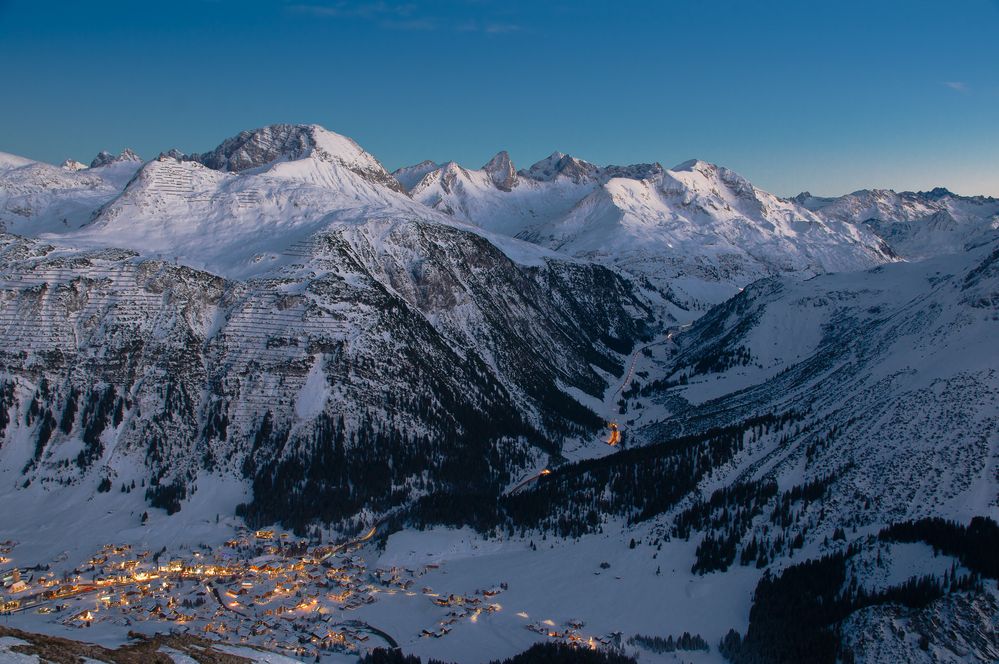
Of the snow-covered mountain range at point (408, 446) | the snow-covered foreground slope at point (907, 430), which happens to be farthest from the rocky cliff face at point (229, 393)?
the snow-covered foreground slope at point (907, 430)

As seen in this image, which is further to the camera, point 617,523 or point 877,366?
point 877,366

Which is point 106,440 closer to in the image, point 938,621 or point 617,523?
point 617,523

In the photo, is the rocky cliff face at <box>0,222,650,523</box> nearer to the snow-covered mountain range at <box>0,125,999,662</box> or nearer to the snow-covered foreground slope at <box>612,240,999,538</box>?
the snow-covered mountain range at <box>0,125,999,662</box>

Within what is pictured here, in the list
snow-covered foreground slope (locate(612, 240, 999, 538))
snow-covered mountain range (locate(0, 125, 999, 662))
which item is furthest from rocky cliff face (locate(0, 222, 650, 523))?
snow-covered foreground slope (locate(612, 240, 999, 538))

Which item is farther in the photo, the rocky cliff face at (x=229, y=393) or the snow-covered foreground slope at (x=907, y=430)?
the rocky cliff face at (x=229, y=393)

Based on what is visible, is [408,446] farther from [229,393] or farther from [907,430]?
[907,430]

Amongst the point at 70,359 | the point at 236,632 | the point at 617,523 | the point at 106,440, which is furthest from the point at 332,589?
the point at 70,359

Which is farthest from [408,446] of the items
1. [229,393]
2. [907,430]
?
[907,430]

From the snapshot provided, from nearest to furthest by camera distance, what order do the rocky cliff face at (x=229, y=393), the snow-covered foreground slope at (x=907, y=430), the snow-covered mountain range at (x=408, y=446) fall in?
the snow-covered foreground slope at (x=907, y=430) < the snow-covered mountain range at (x=408, y=446) < the rocky cliff face at (x=229, y=393)

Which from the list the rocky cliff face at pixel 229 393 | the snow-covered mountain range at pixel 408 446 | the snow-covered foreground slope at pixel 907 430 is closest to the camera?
the snow-covered foreground slope at pixel 907 430

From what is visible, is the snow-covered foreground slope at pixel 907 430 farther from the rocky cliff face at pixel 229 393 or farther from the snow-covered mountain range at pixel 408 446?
the rocky cliff face at pixel 229 393

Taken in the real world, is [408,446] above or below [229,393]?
below
